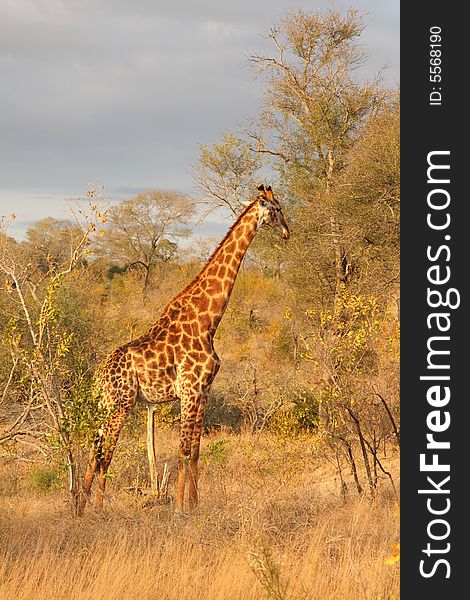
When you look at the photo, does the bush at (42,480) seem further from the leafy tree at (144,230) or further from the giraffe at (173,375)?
the leafy tree at (144,230)

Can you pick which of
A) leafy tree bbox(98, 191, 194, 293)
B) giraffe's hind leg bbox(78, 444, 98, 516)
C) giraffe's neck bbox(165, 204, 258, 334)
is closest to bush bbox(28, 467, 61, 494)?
giraffe's hind leg bbox(78, 444, 98, 516)

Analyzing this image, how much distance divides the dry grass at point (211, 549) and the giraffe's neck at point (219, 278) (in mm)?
1513

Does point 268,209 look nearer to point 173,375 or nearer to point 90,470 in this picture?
point 173,375

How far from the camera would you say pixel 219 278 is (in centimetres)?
813

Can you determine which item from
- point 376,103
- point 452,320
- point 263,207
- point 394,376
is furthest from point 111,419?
point 376,103

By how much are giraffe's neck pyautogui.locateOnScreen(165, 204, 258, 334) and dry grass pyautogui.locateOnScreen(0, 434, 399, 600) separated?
4.96 feet

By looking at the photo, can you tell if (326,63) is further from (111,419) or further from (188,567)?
(188,567)

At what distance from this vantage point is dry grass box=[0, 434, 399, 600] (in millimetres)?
4734

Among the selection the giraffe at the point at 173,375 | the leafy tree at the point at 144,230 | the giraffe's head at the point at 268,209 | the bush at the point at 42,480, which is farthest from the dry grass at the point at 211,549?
the leafy tree at the point at 144,230

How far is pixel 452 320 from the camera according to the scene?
412 cm

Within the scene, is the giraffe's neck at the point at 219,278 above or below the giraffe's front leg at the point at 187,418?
above

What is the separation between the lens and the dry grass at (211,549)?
4734 millimetres

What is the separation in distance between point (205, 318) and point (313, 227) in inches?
314

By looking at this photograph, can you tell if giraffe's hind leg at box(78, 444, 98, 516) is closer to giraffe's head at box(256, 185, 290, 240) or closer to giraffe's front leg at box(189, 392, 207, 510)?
giraffe's front leg at box(189, 392, 207, 510)
